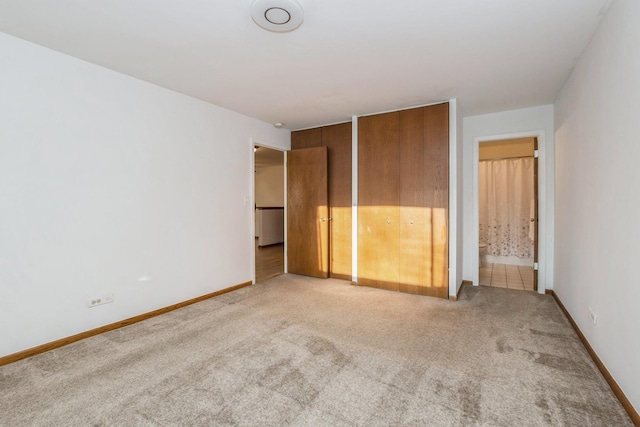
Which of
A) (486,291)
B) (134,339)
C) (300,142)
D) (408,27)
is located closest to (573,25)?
(408,27)

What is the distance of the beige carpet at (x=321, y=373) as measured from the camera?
1620 mm

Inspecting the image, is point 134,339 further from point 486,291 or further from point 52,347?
point 486,291

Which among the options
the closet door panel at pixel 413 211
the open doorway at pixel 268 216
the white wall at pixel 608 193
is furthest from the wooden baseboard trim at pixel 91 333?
the white wall at pixel 608 193

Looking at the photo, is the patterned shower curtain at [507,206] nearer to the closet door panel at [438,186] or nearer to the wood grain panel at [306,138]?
the closet door panel at [438,186]

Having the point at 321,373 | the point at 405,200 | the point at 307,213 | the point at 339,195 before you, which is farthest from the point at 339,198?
the point at 321,373

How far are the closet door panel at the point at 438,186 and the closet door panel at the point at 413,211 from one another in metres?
0.06

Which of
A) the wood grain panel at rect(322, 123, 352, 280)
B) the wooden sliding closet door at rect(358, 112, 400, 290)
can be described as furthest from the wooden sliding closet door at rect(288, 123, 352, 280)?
the wooden sliding closet door at rect(358, 112, 400, 290)

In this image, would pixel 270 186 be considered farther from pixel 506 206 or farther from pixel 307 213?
pixel 506 206

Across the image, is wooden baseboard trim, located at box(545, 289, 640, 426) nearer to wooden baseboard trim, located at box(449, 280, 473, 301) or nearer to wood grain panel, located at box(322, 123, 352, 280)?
wooden baseboard trim, located at box(449, 280, 473, 301)

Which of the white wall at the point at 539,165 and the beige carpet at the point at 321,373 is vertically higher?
the white wall at the point at 539,165

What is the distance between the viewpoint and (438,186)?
3.63m

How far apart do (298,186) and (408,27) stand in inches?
119

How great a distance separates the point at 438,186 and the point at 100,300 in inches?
146

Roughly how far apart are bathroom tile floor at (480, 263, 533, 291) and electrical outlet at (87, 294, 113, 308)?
4555mm
